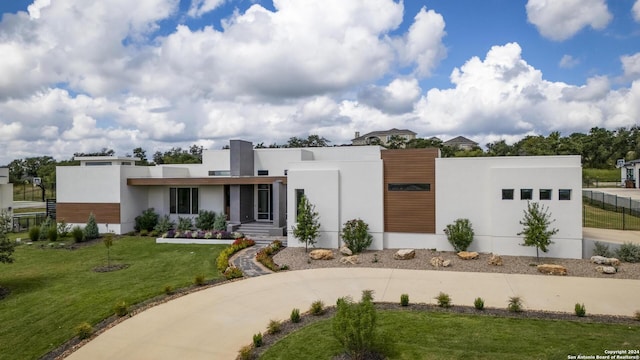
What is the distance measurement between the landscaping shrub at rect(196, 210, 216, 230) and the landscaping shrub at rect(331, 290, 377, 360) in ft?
57.2

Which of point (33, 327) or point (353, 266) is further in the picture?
point (353, 266)

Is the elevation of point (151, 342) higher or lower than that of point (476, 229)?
lower

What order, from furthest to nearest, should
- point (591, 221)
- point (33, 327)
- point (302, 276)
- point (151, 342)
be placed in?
1. point (591, 221)
2. point (302, 276)
3. point (33, 327)
4. point (151, 342)

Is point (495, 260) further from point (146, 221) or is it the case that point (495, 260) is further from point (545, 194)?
point (146, 221)

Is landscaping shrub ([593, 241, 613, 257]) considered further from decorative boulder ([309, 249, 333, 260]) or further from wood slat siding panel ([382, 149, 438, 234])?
decorative boulder ([309, 249, 333, 260])

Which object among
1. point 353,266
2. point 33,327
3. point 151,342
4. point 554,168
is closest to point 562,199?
point 554,168

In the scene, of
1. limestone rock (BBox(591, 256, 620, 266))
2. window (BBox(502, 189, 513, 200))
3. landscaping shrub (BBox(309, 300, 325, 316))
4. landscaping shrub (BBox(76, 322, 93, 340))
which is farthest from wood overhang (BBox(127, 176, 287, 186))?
limestone rock (BBox(591, 256, 620, 266))

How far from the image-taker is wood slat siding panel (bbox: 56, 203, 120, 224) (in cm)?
2359

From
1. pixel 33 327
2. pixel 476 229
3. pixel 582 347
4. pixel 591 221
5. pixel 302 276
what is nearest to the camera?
pixel 582 347

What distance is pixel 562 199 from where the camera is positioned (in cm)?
1590

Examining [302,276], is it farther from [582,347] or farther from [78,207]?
[78,207]

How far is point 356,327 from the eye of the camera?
23.8ft

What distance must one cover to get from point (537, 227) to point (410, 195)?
5.33 m

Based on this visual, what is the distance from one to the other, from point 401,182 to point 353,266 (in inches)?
199
